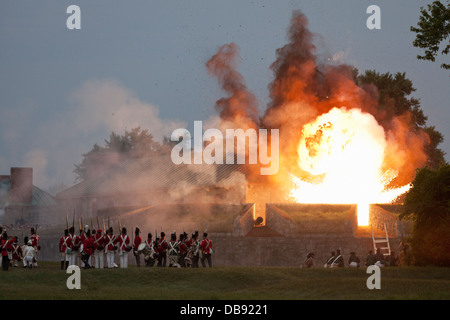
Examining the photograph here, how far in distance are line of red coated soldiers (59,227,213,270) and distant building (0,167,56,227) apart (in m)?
48.6

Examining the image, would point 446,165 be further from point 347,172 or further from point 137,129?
point 137,129

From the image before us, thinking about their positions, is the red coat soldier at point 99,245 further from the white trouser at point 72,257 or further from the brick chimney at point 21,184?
the brick chimney at point 21,184

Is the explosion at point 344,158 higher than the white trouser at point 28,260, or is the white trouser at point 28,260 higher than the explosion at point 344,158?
the explosion at point 344,158

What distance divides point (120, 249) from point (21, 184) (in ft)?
171

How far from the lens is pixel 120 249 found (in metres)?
35.3

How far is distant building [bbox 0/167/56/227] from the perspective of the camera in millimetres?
81875

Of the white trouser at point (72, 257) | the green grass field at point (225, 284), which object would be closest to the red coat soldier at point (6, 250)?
the green grass field at point (225, 284)

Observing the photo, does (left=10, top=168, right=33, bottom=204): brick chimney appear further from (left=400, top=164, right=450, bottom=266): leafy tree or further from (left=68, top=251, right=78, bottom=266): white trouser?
(left=400, top=164, right=450, bottom=266): leafy tree

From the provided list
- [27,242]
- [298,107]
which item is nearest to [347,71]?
[298,107]

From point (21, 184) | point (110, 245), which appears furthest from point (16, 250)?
point (21, 184)

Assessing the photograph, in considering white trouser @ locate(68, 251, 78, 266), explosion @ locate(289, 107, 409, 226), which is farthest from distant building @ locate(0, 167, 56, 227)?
white trouser @ locate(68, 251, 78, 266)

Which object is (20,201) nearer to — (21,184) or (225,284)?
(21,184)

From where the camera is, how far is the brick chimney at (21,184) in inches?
3250

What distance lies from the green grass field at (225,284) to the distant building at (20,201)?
5219 cm
